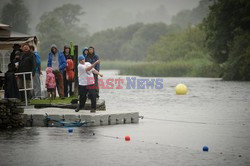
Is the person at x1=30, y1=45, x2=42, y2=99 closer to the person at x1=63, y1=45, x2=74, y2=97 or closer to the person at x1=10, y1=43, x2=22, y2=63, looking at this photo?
the person at x1=10, y1=43, x2=22, y2=63

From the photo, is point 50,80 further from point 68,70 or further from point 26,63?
point 26,63

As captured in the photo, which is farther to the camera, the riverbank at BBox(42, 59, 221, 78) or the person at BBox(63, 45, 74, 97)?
the riverbank at BBox(42, 59, 221, 78)

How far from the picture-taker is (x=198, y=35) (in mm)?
91000

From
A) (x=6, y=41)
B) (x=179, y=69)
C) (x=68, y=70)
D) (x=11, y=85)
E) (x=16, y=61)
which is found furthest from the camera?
(x=179, y=69)

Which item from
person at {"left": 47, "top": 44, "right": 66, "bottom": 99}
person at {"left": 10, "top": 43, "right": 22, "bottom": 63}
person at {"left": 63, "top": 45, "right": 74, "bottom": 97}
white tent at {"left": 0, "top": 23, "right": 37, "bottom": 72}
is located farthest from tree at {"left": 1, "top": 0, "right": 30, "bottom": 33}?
person at {"left": 10, "top": 43, "right": 22, "bottom": 63}

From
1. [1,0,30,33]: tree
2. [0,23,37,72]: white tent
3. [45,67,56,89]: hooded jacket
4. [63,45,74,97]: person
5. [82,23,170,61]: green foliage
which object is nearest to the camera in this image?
[0,23,37,72]: white tent

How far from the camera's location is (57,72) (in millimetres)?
27500

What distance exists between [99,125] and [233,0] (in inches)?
1902

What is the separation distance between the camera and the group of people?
21844mm

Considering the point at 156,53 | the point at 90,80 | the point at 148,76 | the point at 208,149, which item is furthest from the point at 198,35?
the point at 208,149

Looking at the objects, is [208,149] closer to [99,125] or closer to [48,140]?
[48,140]

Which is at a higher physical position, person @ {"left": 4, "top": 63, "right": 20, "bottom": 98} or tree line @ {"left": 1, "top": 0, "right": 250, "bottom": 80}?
tree line @ {"left": 1, "top": 0, "right": 250, "bottom": 80}

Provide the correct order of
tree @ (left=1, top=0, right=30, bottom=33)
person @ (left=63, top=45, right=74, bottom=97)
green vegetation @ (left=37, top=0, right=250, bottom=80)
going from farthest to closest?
tree @ (left=1, top=0, right=30, bottom=33)
green vegetation @ (left=37, top=0, right=250, bottom=80)
person @ (left=63, top=45, right=74, bottom=97)

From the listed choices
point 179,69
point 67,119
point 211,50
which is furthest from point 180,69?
point 67,119
